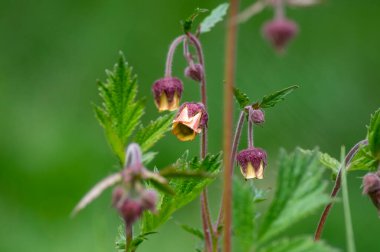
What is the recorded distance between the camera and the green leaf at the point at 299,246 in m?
1.27

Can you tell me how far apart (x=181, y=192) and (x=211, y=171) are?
72 mm

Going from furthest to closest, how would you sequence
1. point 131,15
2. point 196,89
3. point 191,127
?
point 131,15
point 196,89
point 191,127

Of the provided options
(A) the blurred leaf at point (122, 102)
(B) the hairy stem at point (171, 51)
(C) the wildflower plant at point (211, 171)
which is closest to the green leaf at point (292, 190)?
(C) the wildflower plant at point (211, 171)

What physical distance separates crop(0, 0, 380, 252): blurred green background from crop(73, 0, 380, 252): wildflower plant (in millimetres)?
2113

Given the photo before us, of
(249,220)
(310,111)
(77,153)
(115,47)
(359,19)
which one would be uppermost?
(359,19)

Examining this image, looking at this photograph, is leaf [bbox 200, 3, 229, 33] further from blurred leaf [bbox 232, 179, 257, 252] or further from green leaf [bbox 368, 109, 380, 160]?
blurred leaf [bbox 232, 179, 257, 252]

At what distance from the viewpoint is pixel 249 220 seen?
52.4 inches

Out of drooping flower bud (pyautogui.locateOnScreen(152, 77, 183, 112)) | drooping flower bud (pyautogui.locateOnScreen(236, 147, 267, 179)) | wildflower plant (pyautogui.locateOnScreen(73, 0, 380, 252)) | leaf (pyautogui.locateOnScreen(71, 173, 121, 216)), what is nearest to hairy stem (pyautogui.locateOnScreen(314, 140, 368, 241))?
wildflower plant (pyautogui.locateOnScreen(73, 0, 380, 252))

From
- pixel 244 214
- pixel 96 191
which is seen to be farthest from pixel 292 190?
pixel 96 191

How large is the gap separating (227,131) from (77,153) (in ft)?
10.4

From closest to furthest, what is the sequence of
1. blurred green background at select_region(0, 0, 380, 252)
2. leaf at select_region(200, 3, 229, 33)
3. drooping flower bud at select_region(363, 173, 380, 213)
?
drooping flower bud at select_region(363, 173, 380, 213) < leaf at select_region(200, 3, 229, 33) < blurred green background at select_region(0, 0, 380, 252)

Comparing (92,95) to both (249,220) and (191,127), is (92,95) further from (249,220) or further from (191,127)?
(249,220)

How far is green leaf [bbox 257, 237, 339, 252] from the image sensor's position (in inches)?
50.1

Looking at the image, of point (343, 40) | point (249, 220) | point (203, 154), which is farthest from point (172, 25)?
point (249, 220)
